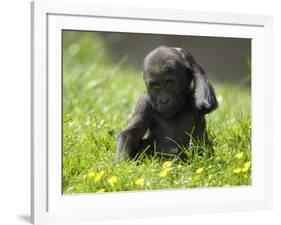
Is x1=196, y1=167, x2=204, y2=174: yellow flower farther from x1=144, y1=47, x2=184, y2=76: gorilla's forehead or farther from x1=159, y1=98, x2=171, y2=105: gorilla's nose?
x1=144, y1=47, x2=184, y2=76: gorilla's forehead

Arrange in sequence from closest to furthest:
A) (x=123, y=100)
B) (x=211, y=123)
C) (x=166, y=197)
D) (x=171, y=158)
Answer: (x=166, y=197) < (x=171, y=158) < (x=211, y=123) < (x=123, y=100)

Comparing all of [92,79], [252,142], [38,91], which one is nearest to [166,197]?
[252,142]

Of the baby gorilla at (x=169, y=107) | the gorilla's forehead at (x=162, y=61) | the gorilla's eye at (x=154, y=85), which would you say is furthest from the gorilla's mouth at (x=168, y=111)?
the gorilla's forehead at (x=162, y=61)

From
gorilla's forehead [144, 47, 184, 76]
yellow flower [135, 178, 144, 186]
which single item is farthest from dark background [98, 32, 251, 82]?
yellow flower [135, 178, 144, 186]

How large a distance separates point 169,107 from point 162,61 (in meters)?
0.36

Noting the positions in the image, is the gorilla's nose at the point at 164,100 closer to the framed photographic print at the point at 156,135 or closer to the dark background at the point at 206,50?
the framed photographic print at the point at 156,135

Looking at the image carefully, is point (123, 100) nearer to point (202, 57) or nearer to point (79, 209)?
point (202, 57)

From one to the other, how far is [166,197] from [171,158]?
411 mm

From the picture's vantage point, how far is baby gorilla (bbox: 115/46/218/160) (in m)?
4.96

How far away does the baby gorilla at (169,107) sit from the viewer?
16.3 ft

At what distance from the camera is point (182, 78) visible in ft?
16.4

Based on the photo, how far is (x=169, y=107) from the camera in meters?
5.00

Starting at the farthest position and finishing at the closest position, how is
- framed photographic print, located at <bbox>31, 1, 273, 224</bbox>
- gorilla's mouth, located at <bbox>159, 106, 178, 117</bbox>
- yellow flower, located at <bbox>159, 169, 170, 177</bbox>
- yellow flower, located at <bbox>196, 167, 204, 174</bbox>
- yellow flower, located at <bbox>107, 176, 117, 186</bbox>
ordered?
gorilla's mouth, located at <bbox>159, 106, 178, 117</bbox> → yellow flower, located at <bbox>196, 167, 204, 174</bbox> → yellow flower, located at <bbox>159, 169, 170, 177</bbox> → yellow flower, located at <bbox>107, 176, 117, 186</bbox> → framed photographic print, located at <bbox>31, 1, 273, 224</bbox>

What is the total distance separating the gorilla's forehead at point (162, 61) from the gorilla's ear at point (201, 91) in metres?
0.10
